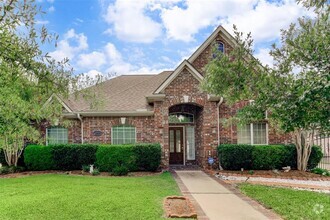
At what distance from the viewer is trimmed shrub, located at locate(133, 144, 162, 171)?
593 inches

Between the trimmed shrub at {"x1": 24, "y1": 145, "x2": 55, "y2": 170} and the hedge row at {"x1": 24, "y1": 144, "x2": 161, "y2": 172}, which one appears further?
the trimmed shrub at {"x1": 24, "y1": 145, "x2": 55, "y2": 170}

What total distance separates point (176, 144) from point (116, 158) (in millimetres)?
5099

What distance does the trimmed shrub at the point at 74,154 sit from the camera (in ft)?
51.3

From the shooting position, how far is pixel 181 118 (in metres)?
19.0

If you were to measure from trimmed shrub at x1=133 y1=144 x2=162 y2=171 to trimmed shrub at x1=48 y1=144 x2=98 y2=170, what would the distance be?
2.38m

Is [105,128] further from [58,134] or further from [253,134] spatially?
[253,134]

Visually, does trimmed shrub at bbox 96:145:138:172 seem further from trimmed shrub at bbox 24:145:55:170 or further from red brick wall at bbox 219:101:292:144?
red brick wall at bbox 219:101:292:144

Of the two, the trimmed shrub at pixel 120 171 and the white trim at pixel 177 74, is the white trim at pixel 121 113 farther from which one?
the trimmed shrub at pixel 120 171

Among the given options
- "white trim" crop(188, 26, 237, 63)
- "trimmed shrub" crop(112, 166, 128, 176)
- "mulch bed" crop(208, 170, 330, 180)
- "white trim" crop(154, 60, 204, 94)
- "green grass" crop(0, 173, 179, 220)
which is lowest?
"mulch bed" crop(208, 170, 330, 180)

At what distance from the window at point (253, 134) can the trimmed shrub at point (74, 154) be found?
7990 mm

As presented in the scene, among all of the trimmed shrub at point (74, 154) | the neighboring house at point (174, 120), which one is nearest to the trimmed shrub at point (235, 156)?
the neighboring house at point (174, 120)

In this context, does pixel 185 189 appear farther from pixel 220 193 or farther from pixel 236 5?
pixel 236 5

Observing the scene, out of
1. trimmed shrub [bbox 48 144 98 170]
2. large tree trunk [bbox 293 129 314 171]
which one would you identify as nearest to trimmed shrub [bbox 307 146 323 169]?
large tree trunk [bbox 293 129 314 171]

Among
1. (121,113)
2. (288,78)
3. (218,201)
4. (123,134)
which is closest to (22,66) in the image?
(288,78)
